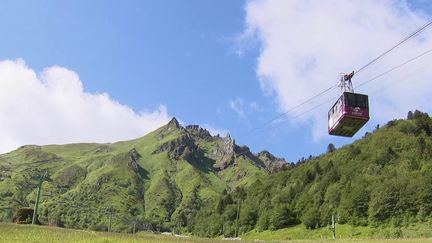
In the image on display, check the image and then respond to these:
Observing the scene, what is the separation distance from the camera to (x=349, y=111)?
55438 mm

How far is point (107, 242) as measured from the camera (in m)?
48.4

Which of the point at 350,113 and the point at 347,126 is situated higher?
the point at 350,113

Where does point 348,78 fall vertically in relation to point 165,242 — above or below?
above

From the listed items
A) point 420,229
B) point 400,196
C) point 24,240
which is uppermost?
point 400,196

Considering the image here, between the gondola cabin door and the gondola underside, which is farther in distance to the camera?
the gondola underside

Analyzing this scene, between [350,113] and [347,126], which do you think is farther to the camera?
[347,126]

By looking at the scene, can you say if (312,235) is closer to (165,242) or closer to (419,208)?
(419,208)

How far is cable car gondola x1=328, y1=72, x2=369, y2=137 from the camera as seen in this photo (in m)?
55.6

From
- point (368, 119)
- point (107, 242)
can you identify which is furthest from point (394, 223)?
point (107, 242)

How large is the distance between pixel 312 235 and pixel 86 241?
533 feet

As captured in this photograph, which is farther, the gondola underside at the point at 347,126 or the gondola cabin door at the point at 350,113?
the gondola underside at the point at 347,126

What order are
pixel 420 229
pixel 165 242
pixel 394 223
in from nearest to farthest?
pixel 165 242, pixel 420 229, pixel 394 223

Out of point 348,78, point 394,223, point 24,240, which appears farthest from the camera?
point 394,223

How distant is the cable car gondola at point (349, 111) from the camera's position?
5559cm
